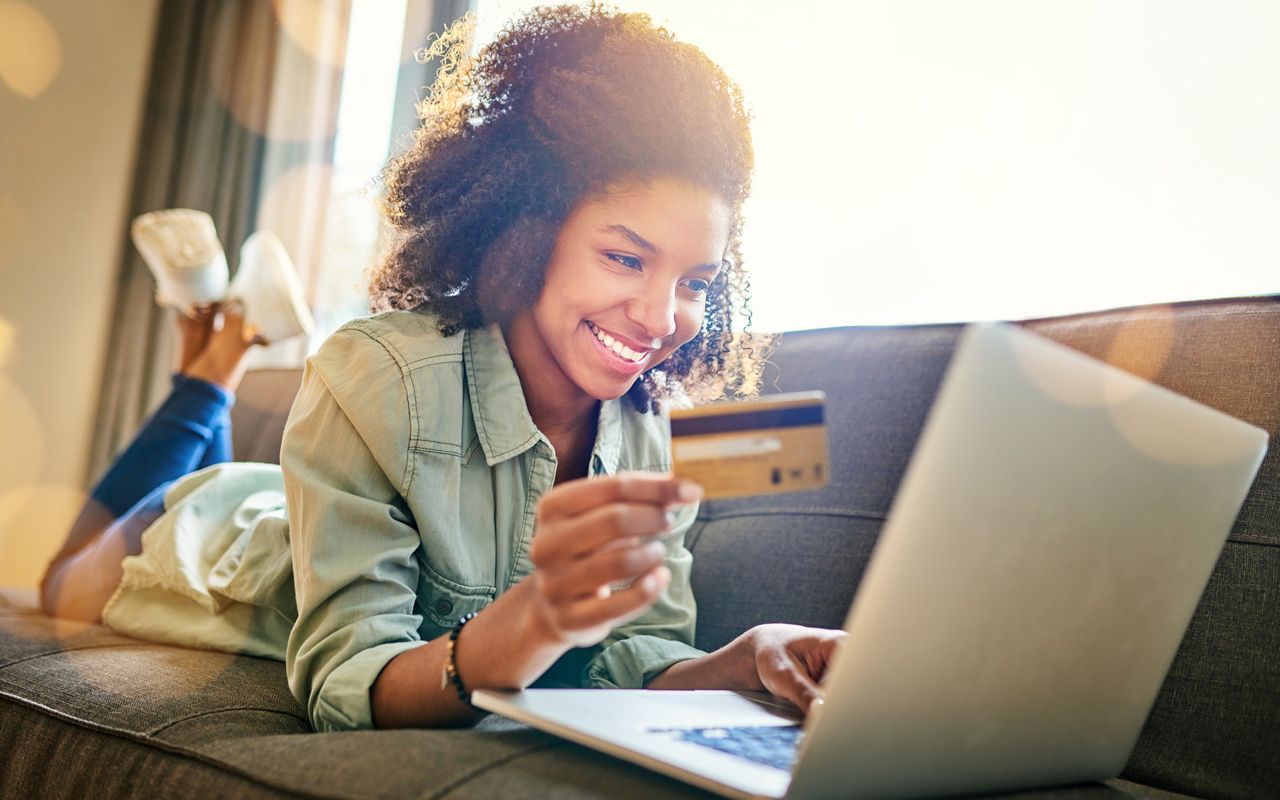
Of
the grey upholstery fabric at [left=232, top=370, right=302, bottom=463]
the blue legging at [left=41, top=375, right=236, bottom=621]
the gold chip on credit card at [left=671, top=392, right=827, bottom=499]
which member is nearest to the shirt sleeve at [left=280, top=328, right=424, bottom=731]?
the gold chip on credit card at [left=671, top=392, right=827, bottom=499]

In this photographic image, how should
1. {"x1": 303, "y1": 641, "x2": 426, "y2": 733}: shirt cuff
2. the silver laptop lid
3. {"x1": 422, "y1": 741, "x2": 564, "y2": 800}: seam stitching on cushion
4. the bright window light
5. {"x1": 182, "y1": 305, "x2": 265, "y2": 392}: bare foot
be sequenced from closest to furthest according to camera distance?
the silver laptop lid → {"x1": 422, "y1": 741, "x2": 564, "y2": 800}: seam stitching on cushion → {"x1": 303, "y1": 641, "x2": 426, "y2": 733}: shirt cuff → the bright window light → {"x1": 182, "y1": 305, "x2": 265, "y2": 392}: bare foot

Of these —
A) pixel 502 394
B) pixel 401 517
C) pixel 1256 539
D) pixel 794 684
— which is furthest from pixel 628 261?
pixel 1256 539

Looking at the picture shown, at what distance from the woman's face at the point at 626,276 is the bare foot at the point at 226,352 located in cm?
110

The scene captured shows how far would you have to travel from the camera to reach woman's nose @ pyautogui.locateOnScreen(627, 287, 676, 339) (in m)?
1.10

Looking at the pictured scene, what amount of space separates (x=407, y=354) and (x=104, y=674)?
0.50 meters

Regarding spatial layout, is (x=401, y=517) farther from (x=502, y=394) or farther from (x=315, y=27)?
(x=315, y=27)

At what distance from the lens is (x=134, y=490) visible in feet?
6.15

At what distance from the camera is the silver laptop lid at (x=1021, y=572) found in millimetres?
A: 539

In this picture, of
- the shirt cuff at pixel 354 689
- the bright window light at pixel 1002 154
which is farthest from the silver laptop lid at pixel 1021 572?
the bright window light at pixel 1002 154

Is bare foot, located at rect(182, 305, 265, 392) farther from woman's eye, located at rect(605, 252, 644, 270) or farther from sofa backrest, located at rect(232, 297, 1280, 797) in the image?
woman's eye, located at rect(605, 252, 644, 270)

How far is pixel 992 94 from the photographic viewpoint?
2.04 m

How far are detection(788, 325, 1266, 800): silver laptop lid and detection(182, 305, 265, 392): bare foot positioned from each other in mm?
1716

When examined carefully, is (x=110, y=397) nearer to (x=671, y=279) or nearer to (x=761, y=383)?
(x=761, y=383)

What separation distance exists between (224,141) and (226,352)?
1.89 metres
